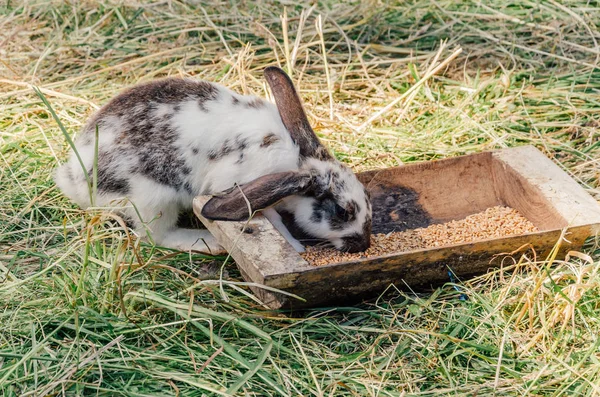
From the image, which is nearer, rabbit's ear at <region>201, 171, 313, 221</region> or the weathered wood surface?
the weathered wood surface

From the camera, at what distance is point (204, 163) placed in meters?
4.25

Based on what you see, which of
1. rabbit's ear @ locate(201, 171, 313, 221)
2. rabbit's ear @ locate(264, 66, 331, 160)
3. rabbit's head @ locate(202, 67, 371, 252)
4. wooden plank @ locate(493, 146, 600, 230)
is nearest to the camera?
rabbit's ear @ locate(201, 171, 313, 221)

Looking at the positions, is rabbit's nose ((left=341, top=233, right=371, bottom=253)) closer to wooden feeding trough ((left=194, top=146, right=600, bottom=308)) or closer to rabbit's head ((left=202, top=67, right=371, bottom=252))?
rabbit's head ((left=202, top=67, right=371, bottom=252))

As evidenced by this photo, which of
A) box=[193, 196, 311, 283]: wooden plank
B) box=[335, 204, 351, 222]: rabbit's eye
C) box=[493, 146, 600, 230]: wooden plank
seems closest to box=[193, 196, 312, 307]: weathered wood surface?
box=[193, 196, 311, 283]: wooden plank

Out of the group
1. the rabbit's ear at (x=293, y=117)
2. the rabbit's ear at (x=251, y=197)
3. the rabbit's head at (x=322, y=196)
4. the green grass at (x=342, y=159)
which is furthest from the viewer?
the rabbit's ear at (x=293, y=117)

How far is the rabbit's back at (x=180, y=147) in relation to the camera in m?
4.20

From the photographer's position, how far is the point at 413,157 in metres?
5.31

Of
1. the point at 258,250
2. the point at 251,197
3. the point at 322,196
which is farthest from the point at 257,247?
the point at 322,196

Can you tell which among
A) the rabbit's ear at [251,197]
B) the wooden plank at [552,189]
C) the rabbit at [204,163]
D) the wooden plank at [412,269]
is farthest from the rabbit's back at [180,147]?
the wooden plank at [552,189]

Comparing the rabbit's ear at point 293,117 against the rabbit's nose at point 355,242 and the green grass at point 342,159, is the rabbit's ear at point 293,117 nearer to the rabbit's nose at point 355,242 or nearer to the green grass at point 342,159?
the rabbit's nose at point 355,242

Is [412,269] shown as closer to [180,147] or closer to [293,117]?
[293,117]

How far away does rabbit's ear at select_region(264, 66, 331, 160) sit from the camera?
14.0 feet

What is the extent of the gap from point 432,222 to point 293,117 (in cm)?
100

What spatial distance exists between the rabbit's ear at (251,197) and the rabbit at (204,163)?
13cm
